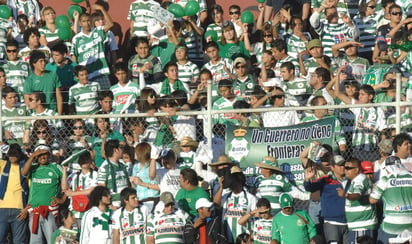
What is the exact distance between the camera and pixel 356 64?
2142cm

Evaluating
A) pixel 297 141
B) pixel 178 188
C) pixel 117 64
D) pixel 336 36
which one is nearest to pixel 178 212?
pixel 178 188

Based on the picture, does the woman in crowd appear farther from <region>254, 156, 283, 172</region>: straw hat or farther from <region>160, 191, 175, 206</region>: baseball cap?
<region>254, 156, 283, 172</region>: straw hat

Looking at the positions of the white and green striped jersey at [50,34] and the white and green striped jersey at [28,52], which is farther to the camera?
the white and green striped jersey at [50,34]

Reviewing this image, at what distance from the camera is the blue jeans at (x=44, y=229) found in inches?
747

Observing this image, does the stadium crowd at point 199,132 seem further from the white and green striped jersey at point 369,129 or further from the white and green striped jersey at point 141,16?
the white and green striped jersey at point 141,16

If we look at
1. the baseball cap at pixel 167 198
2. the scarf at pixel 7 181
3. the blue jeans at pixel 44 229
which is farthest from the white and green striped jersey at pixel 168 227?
the scarf at pixel 7 181

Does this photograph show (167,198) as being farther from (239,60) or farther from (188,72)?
(188,72)

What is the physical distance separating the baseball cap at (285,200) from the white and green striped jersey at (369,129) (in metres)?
1.60

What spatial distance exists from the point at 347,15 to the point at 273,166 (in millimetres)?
5212

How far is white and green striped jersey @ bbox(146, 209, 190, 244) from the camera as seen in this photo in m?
17.9

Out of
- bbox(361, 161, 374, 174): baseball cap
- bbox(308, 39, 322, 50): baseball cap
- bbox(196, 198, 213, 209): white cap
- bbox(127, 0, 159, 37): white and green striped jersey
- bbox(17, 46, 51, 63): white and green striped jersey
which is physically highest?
bbox(127, 0, 159, 37): white and green striped jersey

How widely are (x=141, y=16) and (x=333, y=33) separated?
3.43 m

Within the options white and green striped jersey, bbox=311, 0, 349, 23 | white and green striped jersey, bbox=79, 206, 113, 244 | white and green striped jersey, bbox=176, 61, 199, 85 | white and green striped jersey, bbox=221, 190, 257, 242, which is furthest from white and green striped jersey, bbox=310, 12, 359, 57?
white and green striped jersey, bbox=79, 206, 113, 244

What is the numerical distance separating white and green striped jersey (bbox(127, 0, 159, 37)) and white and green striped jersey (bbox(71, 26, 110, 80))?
876mm
